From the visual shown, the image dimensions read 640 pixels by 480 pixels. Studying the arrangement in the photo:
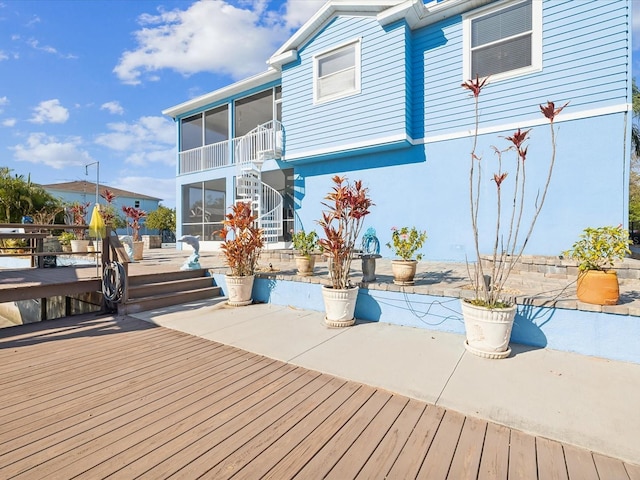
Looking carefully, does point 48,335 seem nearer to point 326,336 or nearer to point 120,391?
point 120,391

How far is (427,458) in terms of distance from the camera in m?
1.84

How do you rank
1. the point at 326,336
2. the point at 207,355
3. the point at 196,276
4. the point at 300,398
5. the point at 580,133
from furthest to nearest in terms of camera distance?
the point at 196,276
the point at 580,133
the point at 326,336
the point at 207,355
the point at 300,398

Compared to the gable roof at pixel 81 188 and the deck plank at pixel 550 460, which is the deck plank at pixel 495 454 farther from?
the gable roof at pixel 81 188

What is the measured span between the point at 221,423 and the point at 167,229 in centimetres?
2718

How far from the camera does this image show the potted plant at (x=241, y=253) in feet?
18.3

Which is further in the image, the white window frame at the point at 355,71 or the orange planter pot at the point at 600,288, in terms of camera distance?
the white window frame at the point at 355,71

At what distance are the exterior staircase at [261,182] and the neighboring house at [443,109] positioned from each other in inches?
1.9

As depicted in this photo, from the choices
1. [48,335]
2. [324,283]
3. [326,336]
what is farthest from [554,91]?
[48,335]

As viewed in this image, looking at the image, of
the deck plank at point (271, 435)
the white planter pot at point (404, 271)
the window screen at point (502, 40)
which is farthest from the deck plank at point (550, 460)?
the window screen at point (502, 40)

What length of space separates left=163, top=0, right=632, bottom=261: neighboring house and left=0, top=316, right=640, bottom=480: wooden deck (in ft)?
19.6

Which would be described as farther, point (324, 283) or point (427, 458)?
point (324, 283)

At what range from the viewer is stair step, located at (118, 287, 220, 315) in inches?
205

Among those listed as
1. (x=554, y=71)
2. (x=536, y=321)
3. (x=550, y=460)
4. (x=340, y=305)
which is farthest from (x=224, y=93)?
(x=550, y=460)

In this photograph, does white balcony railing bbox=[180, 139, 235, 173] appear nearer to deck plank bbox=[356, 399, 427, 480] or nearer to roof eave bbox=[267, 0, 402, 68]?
roof eave bbox=[267, 0, 402, 68]
